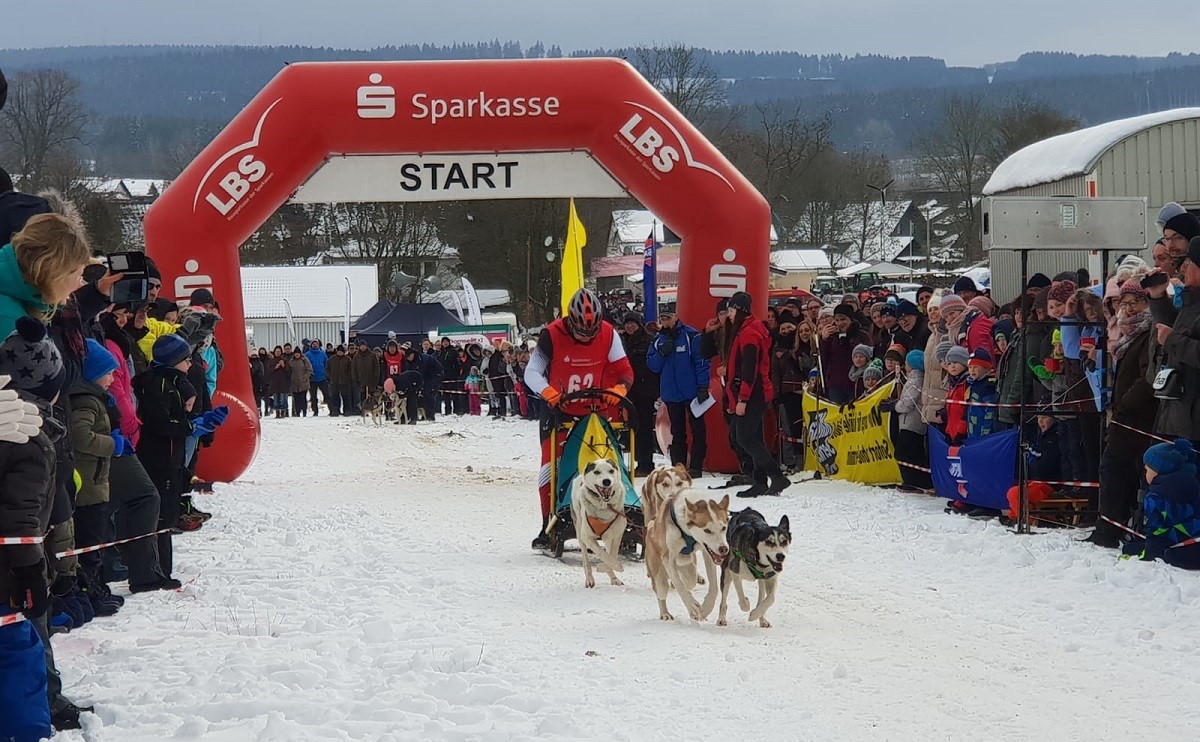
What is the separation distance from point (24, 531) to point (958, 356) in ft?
26.2

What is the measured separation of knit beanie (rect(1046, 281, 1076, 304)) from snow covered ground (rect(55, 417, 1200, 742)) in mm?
1676

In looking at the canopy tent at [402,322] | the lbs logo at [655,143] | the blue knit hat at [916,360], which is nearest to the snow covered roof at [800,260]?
the canopy tent at [402,322]

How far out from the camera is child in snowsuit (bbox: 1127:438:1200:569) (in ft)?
25.0

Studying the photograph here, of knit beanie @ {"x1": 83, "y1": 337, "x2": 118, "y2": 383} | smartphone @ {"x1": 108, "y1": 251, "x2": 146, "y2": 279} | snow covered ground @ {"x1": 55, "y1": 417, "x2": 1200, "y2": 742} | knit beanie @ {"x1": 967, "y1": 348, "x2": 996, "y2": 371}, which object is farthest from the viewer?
knit beanie @ {"x1": 967, "y1": 348, "x2": 996, "y2": 371}

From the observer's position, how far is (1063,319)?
374 inches

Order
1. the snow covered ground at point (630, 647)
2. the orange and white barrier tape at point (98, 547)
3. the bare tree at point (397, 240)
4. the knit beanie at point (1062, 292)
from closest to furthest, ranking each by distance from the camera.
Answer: the snow covered ground at point (630, 647) < the orange and white barrier tape at point (98, 547) < the knit beanie at point (1062, 292) < the bare tree at point (397, 240)

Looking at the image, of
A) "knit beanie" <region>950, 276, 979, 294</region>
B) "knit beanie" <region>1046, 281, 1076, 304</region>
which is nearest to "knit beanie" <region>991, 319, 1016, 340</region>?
"knit beanie" <region>1046, 281, 1076, 304</region>

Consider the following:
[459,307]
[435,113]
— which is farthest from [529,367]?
[459,307]

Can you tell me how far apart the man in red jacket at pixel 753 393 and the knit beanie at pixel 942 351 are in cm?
197

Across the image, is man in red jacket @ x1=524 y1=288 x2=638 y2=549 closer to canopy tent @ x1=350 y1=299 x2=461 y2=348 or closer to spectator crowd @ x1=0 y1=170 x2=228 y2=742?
spectator crowd @ x1=0 y1=170 x2=228 y2=742

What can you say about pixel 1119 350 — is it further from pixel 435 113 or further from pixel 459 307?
pixel 459 307

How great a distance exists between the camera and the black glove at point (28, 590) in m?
4.39

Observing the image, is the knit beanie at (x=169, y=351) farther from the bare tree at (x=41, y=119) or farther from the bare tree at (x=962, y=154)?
the bare tree at (x=41, y=119)

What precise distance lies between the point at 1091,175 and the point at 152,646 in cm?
1335
